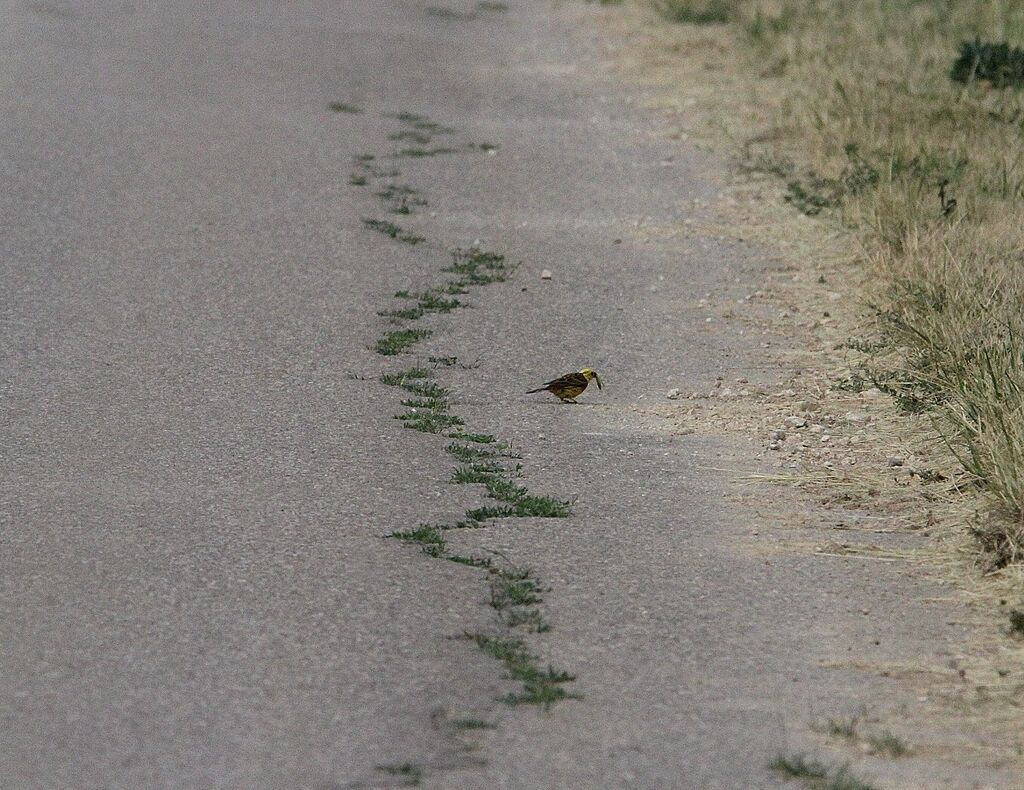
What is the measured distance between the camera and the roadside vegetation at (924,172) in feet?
21.2

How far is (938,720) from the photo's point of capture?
4.50 m

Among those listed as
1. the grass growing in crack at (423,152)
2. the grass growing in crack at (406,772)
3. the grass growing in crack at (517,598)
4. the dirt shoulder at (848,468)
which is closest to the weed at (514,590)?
the grass growing in crack at (517,598)

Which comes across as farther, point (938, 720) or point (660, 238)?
point (660, 238)

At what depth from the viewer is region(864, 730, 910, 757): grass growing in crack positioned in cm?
429

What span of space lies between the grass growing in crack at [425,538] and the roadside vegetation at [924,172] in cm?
175

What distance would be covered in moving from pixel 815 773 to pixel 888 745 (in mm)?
261

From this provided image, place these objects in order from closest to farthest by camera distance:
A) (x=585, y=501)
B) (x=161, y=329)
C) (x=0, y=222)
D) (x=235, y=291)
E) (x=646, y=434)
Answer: (x=585, y=501), (x=646, y=434), (x=161, y=329), (x=235, y=291), (x=0, y=222)

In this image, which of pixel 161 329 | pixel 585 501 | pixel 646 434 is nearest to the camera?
pixel 585 501

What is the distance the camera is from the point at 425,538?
566cm

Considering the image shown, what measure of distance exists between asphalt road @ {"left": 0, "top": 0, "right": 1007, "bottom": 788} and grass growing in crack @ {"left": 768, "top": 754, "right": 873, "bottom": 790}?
0.08m

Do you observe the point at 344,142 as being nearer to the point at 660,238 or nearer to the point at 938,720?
the point at 660,238

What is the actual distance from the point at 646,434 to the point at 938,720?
2.60 meters

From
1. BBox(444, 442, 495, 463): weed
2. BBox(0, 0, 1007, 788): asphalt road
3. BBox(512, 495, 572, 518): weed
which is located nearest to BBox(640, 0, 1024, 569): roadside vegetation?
BBox(0, 0, 1007, 788): asphalt road

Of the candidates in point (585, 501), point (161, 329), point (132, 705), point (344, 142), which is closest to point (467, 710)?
point (132, 705)
